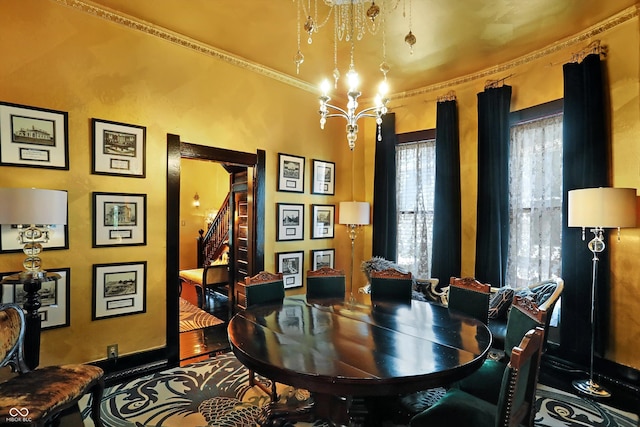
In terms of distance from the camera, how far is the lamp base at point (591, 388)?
2.82 m

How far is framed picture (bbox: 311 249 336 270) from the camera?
481 centimetres

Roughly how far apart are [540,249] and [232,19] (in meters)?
3.93

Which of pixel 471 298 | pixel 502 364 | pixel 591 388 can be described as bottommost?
pixel 591 388

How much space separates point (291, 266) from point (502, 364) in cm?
282

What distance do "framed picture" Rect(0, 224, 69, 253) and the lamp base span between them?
15.1 ft

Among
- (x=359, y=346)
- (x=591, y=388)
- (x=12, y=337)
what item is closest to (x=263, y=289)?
(x=359, y=346)

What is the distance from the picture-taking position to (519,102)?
3.82 meters

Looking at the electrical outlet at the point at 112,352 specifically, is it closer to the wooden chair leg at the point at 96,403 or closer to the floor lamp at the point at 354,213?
the wooden chair leg at the point at 96,403

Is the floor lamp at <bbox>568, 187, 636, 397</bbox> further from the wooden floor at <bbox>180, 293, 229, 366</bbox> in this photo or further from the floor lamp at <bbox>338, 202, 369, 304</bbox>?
the wooden floor at <bbox>180, 293, 229, 366</bbox>

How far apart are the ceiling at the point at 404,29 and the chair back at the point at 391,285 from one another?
7.80 feet

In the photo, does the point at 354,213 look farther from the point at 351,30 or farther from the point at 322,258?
the point at 351,30

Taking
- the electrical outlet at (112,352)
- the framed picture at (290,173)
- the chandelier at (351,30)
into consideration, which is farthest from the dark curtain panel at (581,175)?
the electrical outlet at (112,352)

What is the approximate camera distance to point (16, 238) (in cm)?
265

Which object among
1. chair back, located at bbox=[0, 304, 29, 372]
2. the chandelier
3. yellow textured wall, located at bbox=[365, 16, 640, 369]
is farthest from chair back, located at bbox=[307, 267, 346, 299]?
yellow textured wall, located at bbox=[365, 16, 640, 369]
